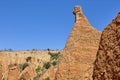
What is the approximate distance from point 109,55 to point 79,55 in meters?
12.1

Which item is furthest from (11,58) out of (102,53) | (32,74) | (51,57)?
(102,53)

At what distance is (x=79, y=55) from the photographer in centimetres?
1986

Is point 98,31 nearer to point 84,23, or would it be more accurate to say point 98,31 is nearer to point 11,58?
point 84,23

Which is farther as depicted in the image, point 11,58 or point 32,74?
point 11,58

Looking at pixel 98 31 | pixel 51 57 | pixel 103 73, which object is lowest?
pixel 103 73

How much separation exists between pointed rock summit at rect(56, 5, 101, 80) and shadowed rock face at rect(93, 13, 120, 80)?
10.2 meters

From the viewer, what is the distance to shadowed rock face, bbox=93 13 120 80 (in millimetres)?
7559

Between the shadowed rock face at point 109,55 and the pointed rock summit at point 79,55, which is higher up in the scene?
the pointed rock summit at point 79,55

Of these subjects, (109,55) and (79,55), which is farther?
(79,55)

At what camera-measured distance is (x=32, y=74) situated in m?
68.3

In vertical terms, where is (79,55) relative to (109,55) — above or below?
above

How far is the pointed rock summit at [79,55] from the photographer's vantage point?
19.3m

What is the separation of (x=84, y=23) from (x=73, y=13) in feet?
4.00

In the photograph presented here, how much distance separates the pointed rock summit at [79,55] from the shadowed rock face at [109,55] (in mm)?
10187
